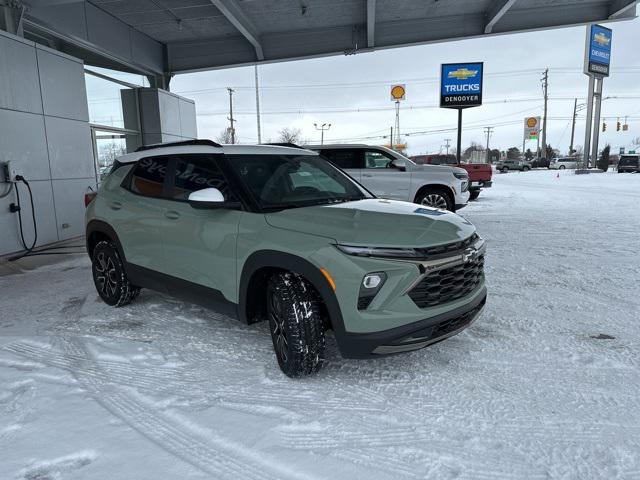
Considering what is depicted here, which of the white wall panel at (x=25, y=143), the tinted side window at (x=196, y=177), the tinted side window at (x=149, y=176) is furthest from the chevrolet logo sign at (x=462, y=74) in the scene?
the tinted side window at (x=196, y=177)

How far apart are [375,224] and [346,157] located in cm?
732

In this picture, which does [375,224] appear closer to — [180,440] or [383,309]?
[383,309]

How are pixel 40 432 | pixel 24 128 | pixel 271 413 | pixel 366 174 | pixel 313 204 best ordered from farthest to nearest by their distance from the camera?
pixel 366 174 < pixel 24 128 < pixel 313 204 < pixel 271 413 < pixel 40 432

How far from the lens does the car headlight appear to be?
2.69 m

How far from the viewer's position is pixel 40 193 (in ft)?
27.1

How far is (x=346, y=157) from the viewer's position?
10039 millimetres

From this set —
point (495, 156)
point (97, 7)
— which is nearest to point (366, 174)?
point (97, 7)

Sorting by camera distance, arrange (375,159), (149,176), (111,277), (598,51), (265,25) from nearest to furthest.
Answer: (149,176)
(111,277)
(375,159)
(265,25)
(598,51)

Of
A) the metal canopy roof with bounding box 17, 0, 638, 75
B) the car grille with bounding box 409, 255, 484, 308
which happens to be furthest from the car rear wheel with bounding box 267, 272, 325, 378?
the metal canopy roof with bounding box 17, 0, 638, 75

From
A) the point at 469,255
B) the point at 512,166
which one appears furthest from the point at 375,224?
the point at 512,166

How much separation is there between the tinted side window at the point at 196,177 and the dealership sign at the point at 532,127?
7698cm

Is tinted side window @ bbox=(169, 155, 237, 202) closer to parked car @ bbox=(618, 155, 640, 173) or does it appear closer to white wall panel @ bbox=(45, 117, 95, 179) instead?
white wall panel @ bbox=(45, 117, 95, 179)

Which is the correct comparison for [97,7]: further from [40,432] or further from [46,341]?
[40,432]

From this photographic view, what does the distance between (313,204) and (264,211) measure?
448 mm
